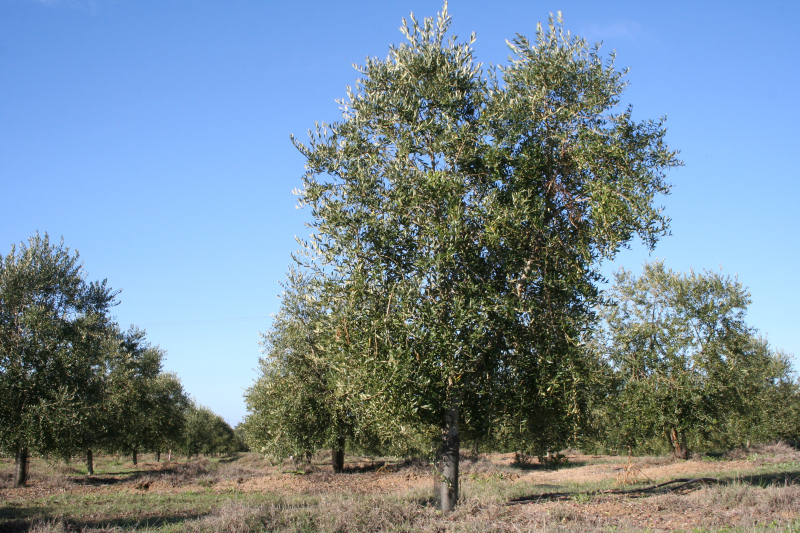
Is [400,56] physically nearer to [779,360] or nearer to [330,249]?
[330,249]

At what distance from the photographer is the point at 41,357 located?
77.3 feet

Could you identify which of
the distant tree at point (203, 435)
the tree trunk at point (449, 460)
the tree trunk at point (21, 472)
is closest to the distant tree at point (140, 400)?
the tree trunk at point (21, 472)

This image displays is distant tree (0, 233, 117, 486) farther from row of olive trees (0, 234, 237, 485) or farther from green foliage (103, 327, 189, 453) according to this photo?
green foliage (103, 327, 189, 453)

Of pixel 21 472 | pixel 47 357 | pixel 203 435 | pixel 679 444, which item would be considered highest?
pixel 47 357

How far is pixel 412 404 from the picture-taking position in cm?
1030

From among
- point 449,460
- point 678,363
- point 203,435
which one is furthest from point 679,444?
point 203,435

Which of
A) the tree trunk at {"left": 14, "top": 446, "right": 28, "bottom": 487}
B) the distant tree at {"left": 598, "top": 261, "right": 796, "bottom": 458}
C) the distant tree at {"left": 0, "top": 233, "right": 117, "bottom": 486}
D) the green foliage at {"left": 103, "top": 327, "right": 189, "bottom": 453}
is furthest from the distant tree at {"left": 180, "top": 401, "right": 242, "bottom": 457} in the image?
the distant tree at {"left": 598, "top": 261, "right": 796, "bottom": 458}

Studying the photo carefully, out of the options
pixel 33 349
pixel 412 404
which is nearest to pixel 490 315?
pixel 412 404

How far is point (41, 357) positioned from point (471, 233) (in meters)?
23.2

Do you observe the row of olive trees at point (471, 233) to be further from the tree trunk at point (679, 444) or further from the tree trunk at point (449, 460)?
the tree trunk at point (679, 444)

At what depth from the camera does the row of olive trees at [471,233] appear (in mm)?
10789

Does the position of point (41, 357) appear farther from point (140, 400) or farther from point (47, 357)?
point (140, 400)

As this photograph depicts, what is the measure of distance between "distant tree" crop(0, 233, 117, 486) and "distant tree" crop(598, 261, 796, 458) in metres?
26.6

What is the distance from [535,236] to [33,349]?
24254mm
